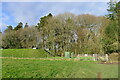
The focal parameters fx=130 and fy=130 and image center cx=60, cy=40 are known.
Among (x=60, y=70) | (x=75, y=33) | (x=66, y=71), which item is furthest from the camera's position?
(x=75, y=33)

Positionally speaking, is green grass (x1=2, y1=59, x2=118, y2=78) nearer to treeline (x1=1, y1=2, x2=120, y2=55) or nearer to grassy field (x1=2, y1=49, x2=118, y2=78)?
grassy field (x1=2, y1=49, x2=118, y2=78)

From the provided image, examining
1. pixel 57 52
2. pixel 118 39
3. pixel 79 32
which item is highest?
pixel 79 32

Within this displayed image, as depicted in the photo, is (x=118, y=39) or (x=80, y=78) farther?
(x=118, y=39)

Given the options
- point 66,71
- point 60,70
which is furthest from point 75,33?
point 66,71

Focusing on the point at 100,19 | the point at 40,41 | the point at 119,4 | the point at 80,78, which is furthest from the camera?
the point at 40,41

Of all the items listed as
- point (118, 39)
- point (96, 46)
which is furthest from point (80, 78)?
point (96, 46)

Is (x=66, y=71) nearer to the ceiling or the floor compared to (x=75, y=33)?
nearer to the floor

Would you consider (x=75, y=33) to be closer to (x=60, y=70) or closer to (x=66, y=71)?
(x=60, y=70)

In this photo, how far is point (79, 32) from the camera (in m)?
24.6

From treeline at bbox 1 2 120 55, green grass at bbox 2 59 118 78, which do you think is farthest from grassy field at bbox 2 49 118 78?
treeline at bbox 1 2 120 55

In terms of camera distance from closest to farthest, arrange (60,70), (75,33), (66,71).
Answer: (66,71), (60,70), (75,33)

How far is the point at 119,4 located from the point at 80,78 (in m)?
11.5

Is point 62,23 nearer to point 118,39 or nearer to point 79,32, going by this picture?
point 79,32

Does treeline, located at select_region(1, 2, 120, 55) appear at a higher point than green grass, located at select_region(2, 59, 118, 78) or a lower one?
higher
